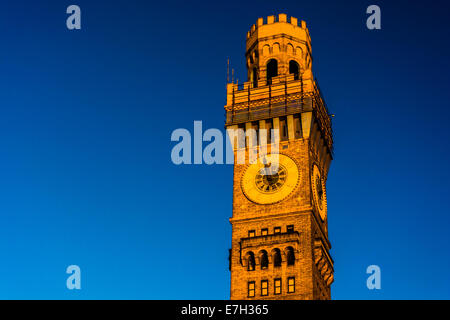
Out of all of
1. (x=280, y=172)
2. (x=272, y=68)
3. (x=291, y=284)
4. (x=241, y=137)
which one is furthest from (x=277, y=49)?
(x=291, y=284)

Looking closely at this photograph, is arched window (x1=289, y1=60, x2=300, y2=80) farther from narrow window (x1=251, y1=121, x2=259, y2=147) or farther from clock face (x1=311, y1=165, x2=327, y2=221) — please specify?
clock face (x1=311, y1=165, x2=327, y2=221)

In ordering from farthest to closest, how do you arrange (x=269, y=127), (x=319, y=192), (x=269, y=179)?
(x=269, y=127), (x=319, y=192), (x=269, y=179)

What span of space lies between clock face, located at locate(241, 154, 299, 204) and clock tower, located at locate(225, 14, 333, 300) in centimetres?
11

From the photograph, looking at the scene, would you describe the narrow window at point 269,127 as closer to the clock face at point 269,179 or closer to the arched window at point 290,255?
the clock face at point 269,179

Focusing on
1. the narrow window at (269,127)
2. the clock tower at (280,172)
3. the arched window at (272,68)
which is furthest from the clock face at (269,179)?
the arched window at (272,68)

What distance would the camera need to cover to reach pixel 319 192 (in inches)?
3666

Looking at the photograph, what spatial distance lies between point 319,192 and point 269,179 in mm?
6413

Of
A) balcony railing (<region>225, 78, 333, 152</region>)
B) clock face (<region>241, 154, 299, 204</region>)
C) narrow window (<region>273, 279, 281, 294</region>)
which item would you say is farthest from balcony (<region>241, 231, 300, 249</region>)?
balcony railing (<region>225, 78, 333, 152</region>)

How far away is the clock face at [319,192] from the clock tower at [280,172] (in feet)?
0.40

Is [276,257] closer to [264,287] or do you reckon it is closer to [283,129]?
[264,287]

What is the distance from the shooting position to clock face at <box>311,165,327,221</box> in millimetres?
91125
